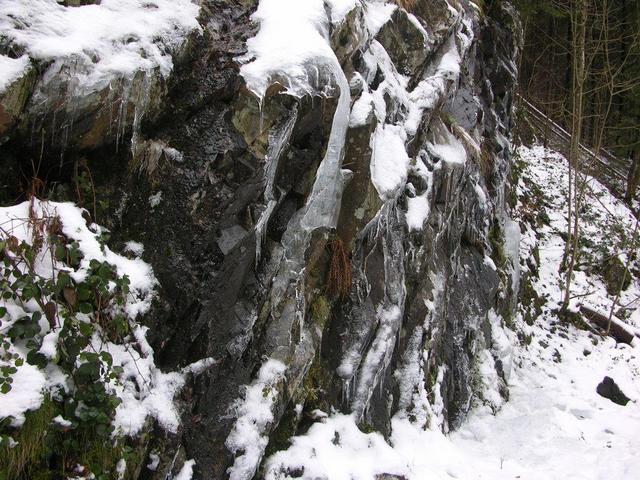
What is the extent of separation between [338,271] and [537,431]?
14.2 feet

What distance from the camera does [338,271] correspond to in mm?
5457

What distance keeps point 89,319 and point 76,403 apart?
560mm

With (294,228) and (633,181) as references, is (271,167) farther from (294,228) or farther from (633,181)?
(633,181)

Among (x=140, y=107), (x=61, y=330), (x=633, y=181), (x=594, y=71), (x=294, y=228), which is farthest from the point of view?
(x=633, y=181)

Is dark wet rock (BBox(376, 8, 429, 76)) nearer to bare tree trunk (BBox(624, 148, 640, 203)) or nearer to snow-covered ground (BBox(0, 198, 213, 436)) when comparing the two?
snow-covered ground (BBox(0, 198, 213, 436))

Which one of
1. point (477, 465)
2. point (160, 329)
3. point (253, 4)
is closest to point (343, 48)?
point (253, 4)

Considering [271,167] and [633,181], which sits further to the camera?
[633,181]

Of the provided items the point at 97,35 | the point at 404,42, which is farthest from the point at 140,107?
the point at 404,42

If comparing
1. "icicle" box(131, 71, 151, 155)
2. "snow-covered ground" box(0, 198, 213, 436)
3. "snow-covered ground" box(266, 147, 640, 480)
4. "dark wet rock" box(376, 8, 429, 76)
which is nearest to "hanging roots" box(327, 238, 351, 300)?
"snow-covered ground" box(266, 147, 640, 480)

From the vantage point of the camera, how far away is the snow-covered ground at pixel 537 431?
4930mm

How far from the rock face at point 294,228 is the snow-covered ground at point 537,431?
0.29 meters

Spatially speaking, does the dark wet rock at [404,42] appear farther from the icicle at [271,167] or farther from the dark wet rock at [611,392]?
the dark wet rock at [611,392]

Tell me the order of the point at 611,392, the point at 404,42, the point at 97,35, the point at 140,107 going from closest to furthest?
the point at 97,35
the point at 140,107
the point at 404,42
the point at 611,392

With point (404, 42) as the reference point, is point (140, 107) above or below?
below
